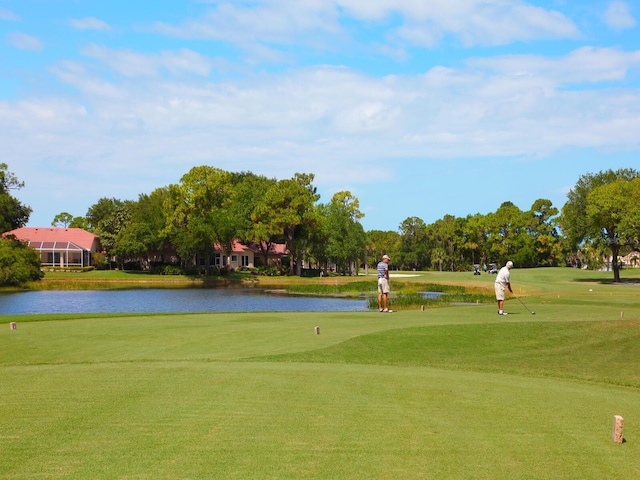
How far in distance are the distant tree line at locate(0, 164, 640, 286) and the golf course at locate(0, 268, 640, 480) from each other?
167 feet

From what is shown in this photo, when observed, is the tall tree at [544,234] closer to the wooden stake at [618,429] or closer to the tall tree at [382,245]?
the tall tree at [382,245]

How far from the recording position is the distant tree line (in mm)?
70500

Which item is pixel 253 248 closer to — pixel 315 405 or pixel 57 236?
pixel 57 236

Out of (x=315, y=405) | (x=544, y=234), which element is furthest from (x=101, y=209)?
(x=315, y=405)

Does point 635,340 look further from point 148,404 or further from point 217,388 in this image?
point 148,404

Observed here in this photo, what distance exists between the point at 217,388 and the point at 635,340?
14.2m

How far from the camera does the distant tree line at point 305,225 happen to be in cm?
7050

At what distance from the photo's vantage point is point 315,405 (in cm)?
952

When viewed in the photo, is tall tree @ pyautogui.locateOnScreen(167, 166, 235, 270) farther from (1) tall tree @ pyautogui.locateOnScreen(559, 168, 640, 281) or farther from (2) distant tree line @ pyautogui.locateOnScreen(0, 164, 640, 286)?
(1) tall tree @ pyautogui.locateOnScreen(559, 168, 640, 281)

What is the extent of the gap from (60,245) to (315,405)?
324 ft

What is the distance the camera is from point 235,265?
109312mm

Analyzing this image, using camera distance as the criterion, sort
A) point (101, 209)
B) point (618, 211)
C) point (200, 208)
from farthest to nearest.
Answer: point (101, 209) < point (200, 208) < point (618, 211)

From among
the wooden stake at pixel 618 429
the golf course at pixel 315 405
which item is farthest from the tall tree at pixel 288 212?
the wooden stake at pixel 618 429

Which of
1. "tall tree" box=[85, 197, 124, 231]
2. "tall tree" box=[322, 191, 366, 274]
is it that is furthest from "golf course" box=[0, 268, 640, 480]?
"tall tree" box=[85, 197, 124, 231]
